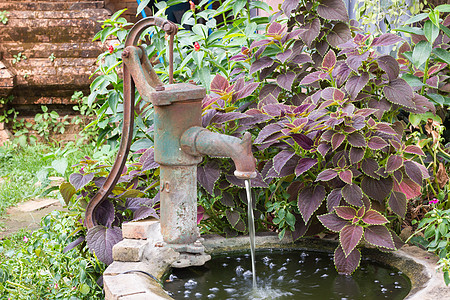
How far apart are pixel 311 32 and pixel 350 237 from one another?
1055 millimetres

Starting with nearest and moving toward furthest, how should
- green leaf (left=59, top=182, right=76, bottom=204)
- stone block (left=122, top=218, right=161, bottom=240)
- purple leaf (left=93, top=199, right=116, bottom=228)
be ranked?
stone block (left=122, top=218, right=161, bottom=240) < purple leaf (left=93, top=199, right=116, bottom=228) < green leaf (left=59, top=182, right=76, bottom=204)

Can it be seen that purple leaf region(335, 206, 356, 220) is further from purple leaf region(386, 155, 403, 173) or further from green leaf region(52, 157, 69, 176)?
green leaf region(52, 157, 69, 176)

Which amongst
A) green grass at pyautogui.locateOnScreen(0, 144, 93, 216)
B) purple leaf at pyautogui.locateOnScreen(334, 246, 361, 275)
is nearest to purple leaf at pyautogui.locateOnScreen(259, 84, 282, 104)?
purple leaf at pyautogui.locateOnScreen(334, 246, 361, 275)

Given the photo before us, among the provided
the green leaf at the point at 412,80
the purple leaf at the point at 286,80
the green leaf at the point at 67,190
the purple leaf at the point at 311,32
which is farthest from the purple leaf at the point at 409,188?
the green leaf at the point at 67,190

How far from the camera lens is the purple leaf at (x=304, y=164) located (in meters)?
2.39

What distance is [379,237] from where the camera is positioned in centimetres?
224

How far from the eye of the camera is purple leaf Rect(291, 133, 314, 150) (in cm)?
242

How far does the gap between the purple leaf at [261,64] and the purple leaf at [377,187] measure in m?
0.74

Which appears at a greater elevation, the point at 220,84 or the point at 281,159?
the point at 220,84

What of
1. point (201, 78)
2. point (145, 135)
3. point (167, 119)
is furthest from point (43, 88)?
point (167, 119)

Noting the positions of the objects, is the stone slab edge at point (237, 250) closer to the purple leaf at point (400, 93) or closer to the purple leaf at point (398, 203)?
the purple leaf at point (398, 203)

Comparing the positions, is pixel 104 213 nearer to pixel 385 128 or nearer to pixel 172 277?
pixel 172 277

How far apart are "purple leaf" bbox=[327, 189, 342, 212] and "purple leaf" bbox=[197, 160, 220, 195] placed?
0.48 meters

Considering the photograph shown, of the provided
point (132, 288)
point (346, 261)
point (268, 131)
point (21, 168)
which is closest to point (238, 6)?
point (268, 131)
